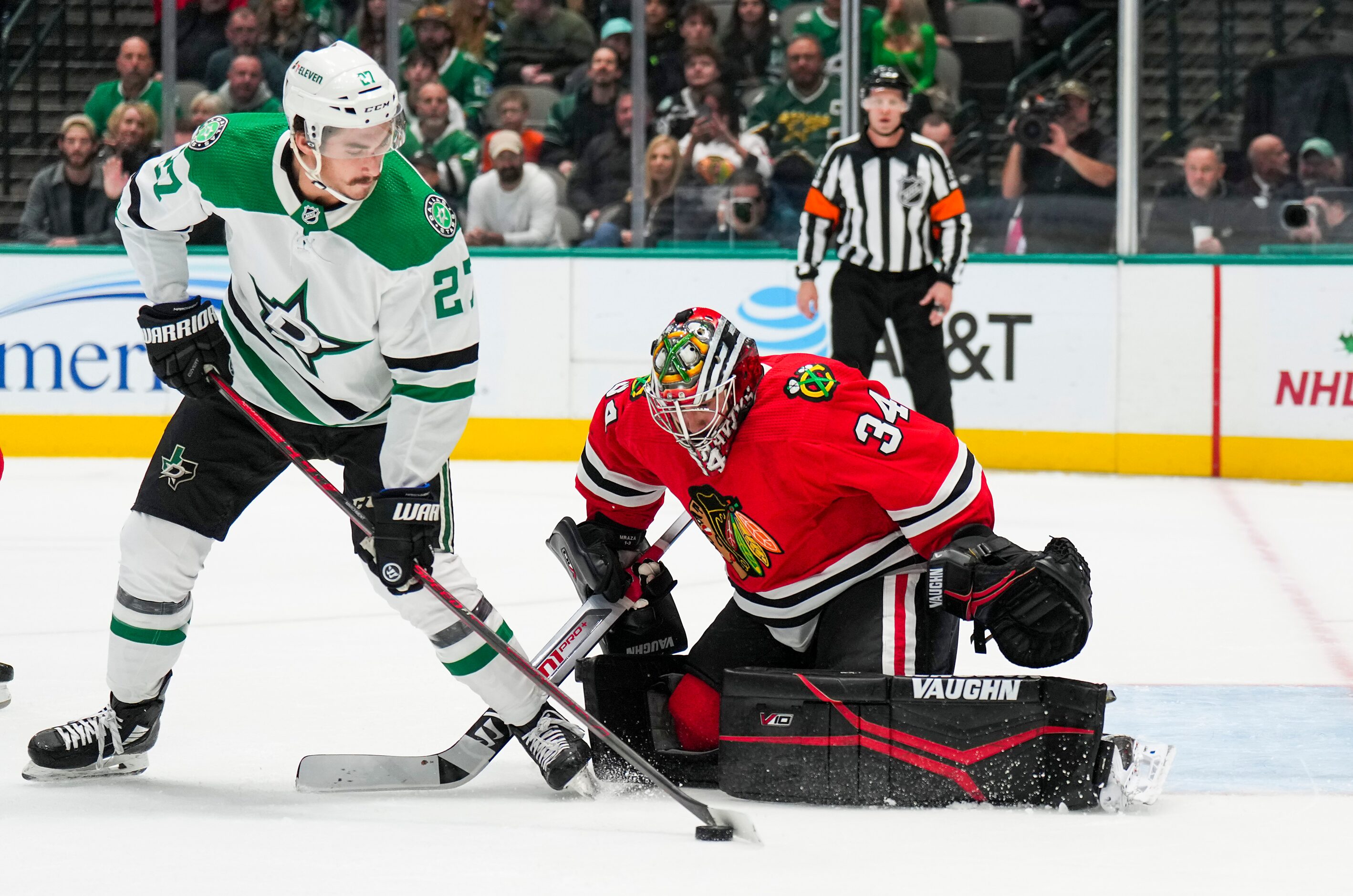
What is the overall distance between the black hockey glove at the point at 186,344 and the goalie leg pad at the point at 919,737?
99 centimetres

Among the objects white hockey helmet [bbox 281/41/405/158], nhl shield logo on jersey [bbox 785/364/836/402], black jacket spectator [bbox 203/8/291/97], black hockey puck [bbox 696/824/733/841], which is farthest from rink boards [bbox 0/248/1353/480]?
black hockey puck [bbox 696/824/733/841]

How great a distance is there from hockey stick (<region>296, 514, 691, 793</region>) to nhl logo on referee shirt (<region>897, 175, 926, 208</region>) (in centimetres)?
346

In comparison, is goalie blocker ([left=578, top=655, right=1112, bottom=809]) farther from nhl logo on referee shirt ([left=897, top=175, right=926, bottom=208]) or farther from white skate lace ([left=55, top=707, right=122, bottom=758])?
nhl logo on referee shirt ([left=897, top=175, right=926, bottom=208])

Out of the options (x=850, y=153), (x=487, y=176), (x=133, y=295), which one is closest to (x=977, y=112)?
(x=850, y=153)

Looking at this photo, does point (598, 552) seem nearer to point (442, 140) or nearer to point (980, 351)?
point (980, 351)

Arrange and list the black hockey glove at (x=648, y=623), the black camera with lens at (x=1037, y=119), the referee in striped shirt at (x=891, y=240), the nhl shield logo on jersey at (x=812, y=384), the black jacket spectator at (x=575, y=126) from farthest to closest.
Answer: the black jacket spectator at (x=575, y=126), the black camera with lens at (x=1037, y=119), the referee in striped shirt at (x=891, y=240), the black hockey glove at (x=648, y=623), the nhl shield logo on jersey at (x=812, y=384)

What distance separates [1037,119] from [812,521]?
16.0ft

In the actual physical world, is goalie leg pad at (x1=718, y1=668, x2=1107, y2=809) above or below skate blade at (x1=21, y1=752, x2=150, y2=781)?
above

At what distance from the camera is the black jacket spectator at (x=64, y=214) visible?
7484 mm

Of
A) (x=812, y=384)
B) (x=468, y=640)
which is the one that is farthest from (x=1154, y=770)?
(x=468, y=640)

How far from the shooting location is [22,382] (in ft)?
24.0

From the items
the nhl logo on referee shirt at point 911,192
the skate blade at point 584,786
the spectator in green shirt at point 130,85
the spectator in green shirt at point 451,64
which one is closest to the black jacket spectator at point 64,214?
the spectator in green shirt at point 130,85

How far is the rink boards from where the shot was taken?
6.72 meters

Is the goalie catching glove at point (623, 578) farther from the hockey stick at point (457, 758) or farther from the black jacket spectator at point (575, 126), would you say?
the black jacket spectator at point (575, 126)
